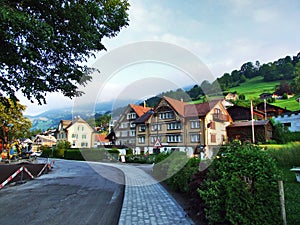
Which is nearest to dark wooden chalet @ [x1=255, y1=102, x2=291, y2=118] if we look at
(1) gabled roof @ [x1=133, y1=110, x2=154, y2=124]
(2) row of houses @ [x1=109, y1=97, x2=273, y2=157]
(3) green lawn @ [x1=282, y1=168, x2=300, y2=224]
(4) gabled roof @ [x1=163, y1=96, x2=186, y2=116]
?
(2) row of houses @ [x1=109, y1=97, x2=273, y2=157]

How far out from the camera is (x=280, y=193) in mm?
3840

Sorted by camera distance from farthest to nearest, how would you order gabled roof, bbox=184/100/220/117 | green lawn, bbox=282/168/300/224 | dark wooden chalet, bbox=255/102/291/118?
dark wooden chalet, bbox=255/102/291/118, gabled roof, bbox=184/100/220/117, green lawn, bbox=282/168/300/224

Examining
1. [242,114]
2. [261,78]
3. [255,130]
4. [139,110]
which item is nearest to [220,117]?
[255,130]

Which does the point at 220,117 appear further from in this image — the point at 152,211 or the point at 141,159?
the point at 152,211

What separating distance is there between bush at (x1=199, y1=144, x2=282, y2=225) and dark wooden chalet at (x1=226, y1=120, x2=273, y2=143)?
3268 cm

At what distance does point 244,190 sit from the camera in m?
3.96

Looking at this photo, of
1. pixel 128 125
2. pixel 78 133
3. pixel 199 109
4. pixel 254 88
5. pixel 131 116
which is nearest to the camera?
pixel 199 109

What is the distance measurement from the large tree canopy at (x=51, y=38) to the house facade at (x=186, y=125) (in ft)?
92.5

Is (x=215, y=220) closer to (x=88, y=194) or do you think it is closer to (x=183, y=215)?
(x=183, y=215)

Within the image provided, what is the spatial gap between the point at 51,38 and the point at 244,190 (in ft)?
24.6

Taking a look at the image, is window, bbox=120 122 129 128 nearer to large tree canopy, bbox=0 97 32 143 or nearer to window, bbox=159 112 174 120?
window, bbox=159 112 174 120

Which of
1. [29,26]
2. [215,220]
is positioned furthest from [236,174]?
[29,26]

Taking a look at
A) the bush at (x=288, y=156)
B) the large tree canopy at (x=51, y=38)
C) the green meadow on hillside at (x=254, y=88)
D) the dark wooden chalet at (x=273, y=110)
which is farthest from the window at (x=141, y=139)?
the green meadow on hillside at (x=254, y=88)

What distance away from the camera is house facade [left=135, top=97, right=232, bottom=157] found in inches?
Result: 1483
